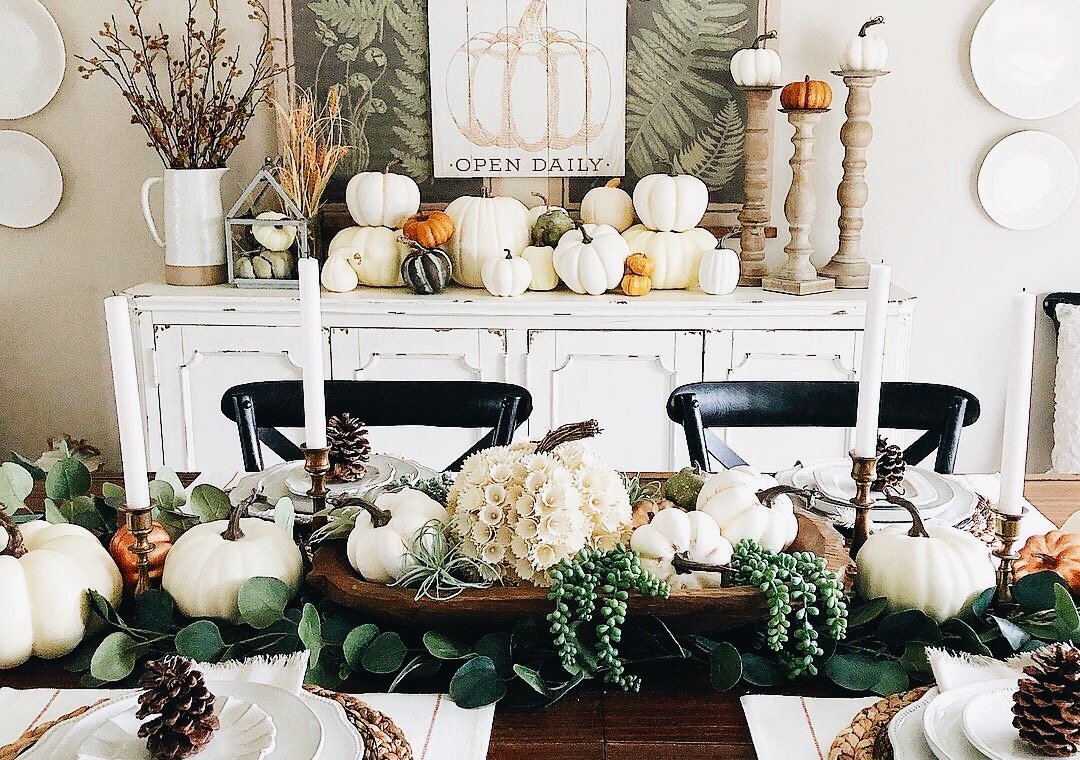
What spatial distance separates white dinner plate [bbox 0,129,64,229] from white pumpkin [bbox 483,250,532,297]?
140cm

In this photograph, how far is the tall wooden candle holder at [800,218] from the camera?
2.74 metres

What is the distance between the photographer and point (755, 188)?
2859mm

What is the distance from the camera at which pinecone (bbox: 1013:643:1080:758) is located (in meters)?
0.78

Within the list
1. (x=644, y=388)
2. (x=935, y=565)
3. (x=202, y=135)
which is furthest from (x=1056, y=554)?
(x=202, y=135)

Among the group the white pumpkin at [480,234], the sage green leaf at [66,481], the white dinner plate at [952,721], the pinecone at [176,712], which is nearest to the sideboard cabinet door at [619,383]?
the white pumpkin at [480,234]

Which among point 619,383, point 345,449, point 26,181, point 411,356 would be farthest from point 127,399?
point 26,181

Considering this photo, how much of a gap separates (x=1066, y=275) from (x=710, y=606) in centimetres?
255

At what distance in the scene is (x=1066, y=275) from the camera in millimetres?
3070

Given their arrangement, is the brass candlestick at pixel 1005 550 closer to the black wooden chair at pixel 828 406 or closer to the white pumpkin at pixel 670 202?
the black wooden chair at pixel 828 406

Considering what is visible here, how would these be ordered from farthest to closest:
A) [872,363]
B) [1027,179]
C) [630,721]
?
[1027,179] < [872,363] < [630,721]

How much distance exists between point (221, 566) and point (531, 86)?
2.20 metres

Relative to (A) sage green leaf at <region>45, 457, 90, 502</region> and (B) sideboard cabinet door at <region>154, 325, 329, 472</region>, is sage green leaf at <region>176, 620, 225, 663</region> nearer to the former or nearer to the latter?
(A) sage green leaf at <region>45, 457, 90, 502</region>

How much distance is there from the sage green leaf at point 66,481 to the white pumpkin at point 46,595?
259 mm

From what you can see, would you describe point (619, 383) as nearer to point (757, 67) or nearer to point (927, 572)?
Answer: point (757, 67)
